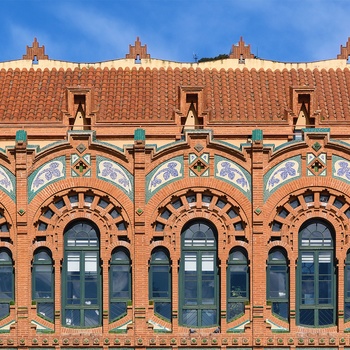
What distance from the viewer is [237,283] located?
142 feet

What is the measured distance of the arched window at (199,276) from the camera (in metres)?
43.2

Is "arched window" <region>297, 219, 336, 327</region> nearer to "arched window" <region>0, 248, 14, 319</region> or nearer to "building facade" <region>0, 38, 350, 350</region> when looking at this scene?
"building facade" <region>0, 38, 350, 350</region>

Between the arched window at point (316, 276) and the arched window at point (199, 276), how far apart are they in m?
3.00

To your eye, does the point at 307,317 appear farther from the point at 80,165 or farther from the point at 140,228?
the point at 80,165

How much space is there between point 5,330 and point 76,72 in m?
12.1

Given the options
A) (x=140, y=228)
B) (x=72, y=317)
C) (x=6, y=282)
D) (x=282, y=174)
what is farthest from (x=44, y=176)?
(x=282, y=174)

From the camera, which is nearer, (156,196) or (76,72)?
(156,196)

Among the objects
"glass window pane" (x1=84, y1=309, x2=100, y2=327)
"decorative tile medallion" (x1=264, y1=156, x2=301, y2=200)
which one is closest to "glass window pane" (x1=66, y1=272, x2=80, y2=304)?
"glass window pane" (x1=84, y1=309, x2=100, y2=327)

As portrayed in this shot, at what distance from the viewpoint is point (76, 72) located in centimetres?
5012

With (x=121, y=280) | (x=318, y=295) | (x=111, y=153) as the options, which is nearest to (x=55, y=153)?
(x=111, y=153)

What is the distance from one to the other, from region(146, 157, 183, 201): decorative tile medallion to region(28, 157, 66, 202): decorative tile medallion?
9.89 feet

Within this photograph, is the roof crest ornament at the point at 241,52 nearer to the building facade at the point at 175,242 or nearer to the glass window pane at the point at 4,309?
the building facade at the point at 175,242

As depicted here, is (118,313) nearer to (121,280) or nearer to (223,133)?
(121,280)

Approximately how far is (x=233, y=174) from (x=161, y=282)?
452 cm
